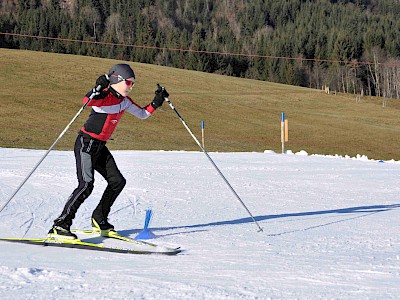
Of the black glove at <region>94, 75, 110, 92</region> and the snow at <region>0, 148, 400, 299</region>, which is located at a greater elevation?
the black glove at <region>94, 75, 110, 92</region>

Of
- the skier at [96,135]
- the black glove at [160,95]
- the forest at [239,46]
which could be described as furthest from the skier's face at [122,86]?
the forest at [239,46]

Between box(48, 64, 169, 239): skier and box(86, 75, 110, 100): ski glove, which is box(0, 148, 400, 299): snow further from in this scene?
box(86, 75, 110, 100): ski glove

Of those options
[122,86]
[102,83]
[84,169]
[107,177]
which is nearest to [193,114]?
[107,177]

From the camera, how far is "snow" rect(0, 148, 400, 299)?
3.84 metres

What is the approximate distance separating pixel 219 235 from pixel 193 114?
3523cm

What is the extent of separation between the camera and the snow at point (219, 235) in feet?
12.6

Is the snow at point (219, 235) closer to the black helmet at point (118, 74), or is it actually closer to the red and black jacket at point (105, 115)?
the red and black jacket at point (105, 115)

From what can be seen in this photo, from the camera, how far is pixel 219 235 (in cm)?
604

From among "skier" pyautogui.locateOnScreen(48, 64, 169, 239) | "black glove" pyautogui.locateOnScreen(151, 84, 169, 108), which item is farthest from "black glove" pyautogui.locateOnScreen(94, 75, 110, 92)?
"black glove" pyautogui.locateOnScreen(151, 84, 169, 108)

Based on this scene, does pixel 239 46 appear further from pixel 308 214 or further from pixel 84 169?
pixel 84 169

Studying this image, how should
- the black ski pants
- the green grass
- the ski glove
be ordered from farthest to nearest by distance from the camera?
the green grass, the black ski pants, the ski glove

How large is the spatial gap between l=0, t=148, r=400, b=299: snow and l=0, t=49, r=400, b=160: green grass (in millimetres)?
16685

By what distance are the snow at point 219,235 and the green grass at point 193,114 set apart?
54.7ft

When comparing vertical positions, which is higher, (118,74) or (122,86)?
(118,74)
